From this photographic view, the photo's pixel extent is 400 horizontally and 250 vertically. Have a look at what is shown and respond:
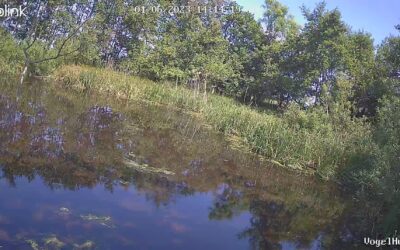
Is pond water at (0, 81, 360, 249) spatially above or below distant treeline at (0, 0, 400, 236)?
below

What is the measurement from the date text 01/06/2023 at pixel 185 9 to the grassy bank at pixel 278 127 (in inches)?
313

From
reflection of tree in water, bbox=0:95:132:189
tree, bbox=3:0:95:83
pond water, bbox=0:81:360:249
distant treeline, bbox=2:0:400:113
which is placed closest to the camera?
pond water, bbox=0:81:360:249

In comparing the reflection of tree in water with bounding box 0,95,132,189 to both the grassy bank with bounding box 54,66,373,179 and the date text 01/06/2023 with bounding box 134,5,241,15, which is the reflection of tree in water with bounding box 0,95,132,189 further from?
the date text 01/06/2023 with bounding box 134,5,241,15

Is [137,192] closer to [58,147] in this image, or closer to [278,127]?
[58,147]

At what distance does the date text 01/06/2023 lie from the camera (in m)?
24.8

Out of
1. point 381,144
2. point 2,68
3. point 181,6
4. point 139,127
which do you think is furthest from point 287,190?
point 181,6

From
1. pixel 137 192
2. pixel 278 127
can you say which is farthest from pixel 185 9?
pixel 137 192

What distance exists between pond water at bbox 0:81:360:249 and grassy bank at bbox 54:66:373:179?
2.43 feet

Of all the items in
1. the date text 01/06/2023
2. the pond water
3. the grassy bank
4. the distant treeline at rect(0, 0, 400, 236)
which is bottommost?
the pond water

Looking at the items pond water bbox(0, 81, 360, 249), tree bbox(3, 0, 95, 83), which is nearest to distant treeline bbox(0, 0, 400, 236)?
tree bbox(3, 0, 95, 83)

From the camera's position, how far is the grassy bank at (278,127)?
33.4 feet

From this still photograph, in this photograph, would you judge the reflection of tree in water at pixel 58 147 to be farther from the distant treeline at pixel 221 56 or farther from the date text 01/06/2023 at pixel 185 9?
the date text 01/06/2023 at pixel 185 9

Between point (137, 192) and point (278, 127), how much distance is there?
6.80 meters

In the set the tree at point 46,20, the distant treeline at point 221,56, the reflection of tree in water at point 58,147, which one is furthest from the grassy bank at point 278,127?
the tree at point 46,20
